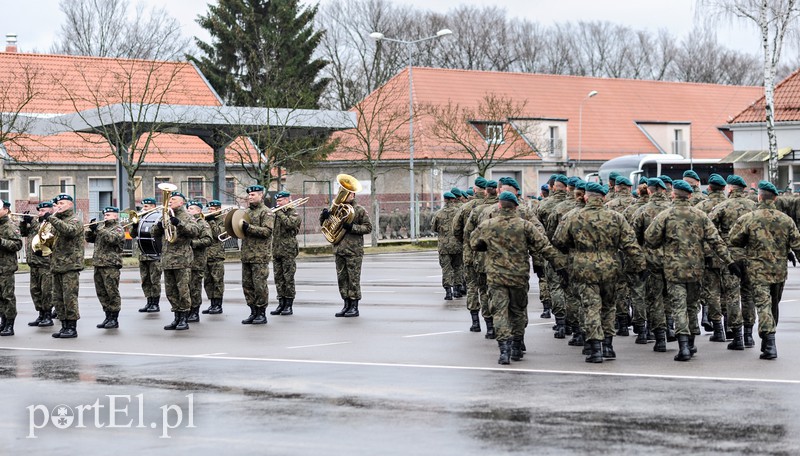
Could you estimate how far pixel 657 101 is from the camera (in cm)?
6875

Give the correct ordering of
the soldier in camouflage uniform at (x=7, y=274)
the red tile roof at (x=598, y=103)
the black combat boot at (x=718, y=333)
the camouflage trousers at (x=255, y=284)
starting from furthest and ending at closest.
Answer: the red tile roof at (x=598, y=103)
the camouflage trousers at (x=255, y=284)
the soldier in camouflage uniform at (x=7, y=274)
the black combat boot at (x=718, y=333)

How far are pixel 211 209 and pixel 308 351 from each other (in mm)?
6583

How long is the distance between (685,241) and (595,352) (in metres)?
1.61

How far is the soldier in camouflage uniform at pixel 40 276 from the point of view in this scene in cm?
1673

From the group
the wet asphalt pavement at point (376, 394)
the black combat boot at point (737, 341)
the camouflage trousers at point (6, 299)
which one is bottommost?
the wet asphalt pavement at point (376, 394)

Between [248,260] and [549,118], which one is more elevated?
[549,118]

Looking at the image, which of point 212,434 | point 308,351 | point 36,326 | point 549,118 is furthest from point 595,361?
point 549,118

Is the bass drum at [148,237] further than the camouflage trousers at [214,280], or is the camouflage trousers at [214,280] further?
the camouflage trousers at [214,280]

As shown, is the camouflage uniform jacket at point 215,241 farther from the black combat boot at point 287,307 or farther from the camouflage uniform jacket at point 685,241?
the camouflage uniform jacket at point 685,241

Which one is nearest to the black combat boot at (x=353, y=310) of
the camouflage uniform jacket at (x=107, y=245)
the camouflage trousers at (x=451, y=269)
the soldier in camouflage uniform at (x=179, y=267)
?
the soldier in camouflage uniform at (x=179, y=267)

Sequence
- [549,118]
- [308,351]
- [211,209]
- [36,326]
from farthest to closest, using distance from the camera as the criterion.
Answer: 1. [549,118]
2. [211,209]
3. [36,326]
4. [308,351]

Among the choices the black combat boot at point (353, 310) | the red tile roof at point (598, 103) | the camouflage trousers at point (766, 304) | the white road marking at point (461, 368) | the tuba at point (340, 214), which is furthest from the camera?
the red tile roof at point (598, 103)

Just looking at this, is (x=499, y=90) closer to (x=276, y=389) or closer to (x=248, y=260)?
(x=248, y=260)

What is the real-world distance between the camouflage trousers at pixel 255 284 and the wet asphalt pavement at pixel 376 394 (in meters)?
0.39
